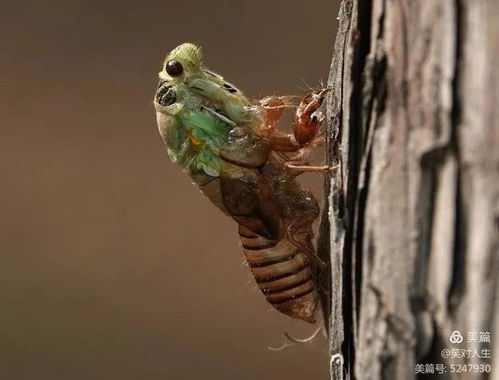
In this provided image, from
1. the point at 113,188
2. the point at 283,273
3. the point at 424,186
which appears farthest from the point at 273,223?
the point at 113,188

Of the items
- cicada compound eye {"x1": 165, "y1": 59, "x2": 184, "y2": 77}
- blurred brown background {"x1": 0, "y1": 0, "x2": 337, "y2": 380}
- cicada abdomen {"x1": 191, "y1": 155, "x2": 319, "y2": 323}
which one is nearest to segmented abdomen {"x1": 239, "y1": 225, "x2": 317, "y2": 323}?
cicada abdomen {"x1": 191, "y1": 155, "x2": 319, "y2": 323}

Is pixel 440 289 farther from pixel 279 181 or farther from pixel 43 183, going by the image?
pixel 43 183

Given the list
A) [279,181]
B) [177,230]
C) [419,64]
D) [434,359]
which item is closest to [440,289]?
[434,359]

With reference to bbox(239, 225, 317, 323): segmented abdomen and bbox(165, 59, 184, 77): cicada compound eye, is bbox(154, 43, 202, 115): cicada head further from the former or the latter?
bbox(239, 225, 317, 323): segmented abdomen

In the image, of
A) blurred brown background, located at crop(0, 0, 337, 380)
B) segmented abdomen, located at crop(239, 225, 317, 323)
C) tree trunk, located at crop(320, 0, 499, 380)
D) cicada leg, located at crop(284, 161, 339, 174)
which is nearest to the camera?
A: tree trunk, located at crop(320, 0, 499, 380)

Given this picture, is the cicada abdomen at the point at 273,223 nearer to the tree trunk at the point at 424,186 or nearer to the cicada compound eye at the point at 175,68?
the cicada compound eye at the point at 175,68

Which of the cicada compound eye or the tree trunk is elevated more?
the cicada compound eye

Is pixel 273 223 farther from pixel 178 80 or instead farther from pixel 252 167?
pixel 178 80

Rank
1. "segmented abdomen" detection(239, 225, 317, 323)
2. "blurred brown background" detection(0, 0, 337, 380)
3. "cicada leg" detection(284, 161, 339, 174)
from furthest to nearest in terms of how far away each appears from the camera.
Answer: "blurred brown background" detection(0, 0, 337, 380)
"segmented abdomen" detection(239, 225, 317, 323)
"cicada leg" detection(284, 161, 339, 174)
